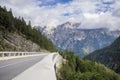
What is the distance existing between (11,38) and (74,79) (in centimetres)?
6293

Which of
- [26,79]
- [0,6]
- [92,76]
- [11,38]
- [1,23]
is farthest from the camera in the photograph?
[0,6]

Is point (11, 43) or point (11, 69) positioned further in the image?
point (11, 43)

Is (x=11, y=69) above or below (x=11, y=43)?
below

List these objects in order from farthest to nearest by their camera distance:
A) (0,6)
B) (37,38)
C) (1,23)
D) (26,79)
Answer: (37,38) < (0,6) < (1,23) < (26,79)

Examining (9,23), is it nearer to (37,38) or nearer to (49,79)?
(37,38)

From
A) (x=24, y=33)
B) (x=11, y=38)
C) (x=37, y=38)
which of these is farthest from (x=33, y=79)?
(x=37, y=38)

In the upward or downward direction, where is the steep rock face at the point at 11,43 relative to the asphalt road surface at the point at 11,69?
upward

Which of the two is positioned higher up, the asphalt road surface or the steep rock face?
the steep rock face

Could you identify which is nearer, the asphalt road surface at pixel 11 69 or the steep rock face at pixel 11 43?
the asphalt road surface at pixel 11 69

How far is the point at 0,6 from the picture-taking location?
6137 inches

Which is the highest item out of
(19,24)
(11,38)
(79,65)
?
(19,24)

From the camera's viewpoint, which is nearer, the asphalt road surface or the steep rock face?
the asphalt road surface

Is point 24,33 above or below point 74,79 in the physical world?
above

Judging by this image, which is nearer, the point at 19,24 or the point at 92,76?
the point at 92,76
